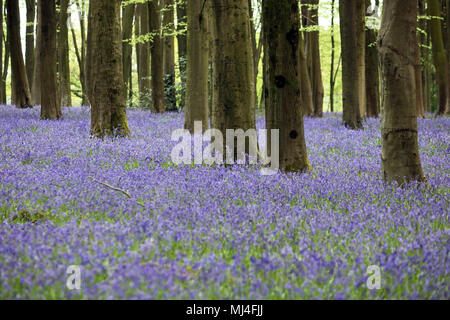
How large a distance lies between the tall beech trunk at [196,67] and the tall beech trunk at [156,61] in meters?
7.37

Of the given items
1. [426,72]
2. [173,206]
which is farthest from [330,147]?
[426,72]

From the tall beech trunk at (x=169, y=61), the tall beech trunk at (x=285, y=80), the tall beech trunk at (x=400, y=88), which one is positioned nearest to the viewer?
the tall beech trunk at (x=400, y=88)

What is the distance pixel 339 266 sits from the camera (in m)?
3.47

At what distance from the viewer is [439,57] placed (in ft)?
66.4

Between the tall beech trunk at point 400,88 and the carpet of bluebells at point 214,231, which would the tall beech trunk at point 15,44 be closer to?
the carpet of bluebells at point 214,231

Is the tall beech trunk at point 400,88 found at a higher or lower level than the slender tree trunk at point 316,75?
lower

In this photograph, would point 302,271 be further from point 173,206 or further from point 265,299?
point 173,206

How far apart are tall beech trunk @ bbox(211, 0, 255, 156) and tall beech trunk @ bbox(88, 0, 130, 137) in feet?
12.7

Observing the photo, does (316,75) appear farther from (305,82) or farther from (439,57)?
(439,57)

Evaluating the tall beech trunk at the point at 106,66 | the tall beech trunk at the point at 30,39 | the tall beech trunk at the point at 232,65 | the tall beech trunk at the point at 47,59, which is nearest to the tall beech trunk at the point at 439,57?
the tall beech trunk at the point at 106,66

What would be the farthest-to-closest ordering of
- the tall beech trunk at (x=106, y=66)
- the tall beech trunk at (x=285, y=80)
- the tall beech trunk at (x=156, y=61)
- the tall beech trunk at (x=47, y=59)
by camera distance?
the tall beech trunk at (x=156, y=61) < the tall beech trunk at (x=47, y=59) < the tall beech trunk at (x=106, y=66) < the tall beech trunk at (x=285, y=80)

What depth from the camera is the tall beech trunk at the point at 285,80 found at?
7098mm

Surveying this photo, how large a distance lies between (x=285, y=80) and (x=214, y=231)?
366 cm

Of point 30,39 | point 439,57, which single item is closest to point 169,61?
point 30,39
